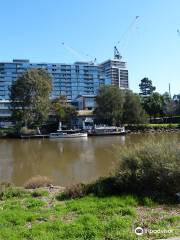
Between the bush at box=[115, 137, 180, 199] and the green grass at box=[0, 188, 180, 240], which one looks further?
the bush at box=[115, 137, 180, 199]

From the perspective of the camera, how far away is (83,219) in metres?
6.05

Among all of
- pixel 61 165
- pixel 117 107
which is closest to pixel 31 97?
pixel 117 107

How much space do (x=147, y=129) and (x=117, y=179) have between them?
220ft

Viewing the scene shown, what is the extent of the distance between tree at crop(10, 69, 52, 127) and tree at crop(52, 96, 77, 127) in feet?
24.5

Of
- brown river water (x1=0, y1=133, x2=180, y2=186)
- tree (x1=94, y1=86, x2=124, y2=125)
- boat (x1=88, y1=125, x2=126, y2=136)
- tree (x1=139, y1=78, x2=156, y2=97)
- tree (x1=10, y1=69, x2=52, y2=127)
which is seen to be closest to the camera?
brown river water (x1=0, y1=133, x2=180, y2=186)

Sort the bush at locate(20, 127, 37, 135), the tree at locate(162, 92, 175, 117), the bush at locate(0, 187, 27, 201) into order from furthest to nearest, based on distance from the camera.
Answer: the tree at locate(162, 92, 175, 117), the bush at locate(20, 127, 37, 135), the bush at locate(0, 187, 27, 201)

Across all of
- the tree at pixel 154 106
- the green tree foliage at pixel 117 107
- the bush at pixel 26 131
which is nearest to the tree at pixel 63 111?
the green tree foliage at pixel 117 107

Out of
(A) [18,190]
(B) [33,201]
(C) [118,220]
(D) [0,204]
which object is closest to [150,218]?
(C) [118,220]

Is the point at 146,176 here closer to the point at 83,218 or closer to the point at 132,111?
the point at 83,218

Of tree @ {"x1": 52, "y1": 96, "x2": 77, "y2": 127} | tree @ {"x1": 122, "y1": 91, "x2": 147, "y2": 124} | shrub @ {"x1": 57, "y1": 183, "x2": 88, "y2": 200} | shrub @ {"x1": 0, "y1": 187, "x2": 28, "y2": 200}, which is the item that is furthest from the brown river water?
tree @ {"x1": 52, "y1": 96, "x2": 77, "y2": 127}

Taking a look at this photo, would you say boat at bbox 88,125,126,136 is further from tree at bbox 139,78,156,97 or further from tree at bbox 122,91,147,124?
tree at bbox 139,78,156,97

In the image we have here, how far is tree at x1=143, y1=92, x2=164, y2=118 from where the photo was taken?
91.3m

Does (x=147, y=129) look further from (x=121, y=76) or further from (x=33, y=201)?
(x=121, y=76)

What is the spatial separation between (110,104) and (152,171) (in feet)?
218
